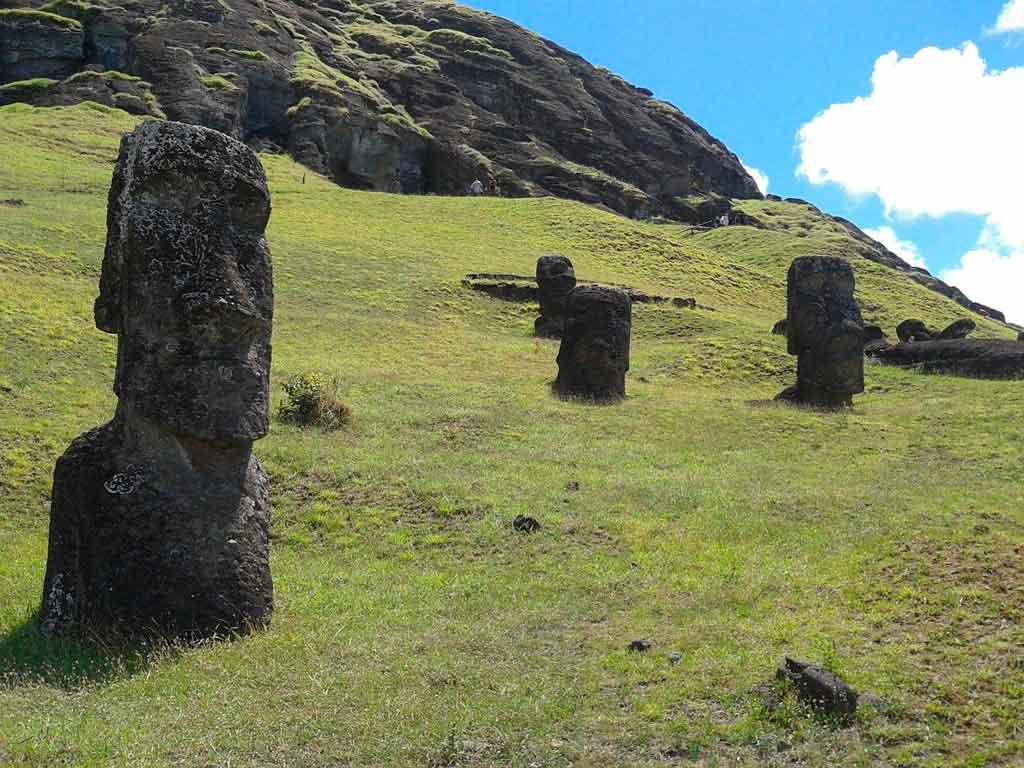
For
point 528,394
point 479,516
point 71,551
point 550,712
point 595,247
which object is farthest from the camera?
point 595,247

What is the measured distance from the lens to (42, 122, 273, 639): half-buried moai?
28.4 feet

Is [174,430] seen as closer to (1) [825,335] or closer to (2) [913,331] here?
(1) [825,335]

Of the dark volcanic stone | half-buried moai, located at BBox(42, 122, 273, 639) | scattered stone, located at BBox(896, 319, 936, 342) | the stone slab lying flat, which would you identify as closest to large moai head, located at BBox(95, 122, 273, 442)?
half-buried moai, located at BBox(42, 122, 273, 639)

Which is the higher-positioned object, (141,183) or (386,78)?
(386,78)

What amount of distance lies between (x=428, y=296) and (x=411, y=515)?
81.8 feet

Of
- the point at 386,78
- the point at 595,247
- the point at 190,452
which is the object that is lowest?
the point at 190,452

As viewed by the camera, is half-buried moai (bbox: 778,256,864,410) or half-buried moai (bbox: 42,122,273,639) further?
half-buried moai (bbox: 778,256,864,410)

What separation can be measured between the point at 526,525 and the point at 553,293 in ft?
78.0

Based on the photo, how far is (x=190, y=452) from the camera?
896 centimetres

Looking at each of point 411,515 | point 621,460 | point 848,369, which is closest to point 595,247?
point 848,369

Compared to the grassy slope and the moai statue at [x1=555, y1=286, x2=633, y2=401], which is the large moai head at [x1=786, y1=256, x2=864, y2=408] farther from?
the moai statue at [x1=555, y1=286, x2=633, y2=401]

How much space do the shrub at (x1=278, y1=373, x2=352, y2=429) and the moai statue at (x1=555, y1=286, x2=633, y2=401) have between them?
7382 mm

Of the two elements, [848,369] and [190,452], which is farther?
[848,369]

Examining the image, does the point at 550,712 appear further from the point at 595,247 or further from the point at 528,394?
the point at 595,247
